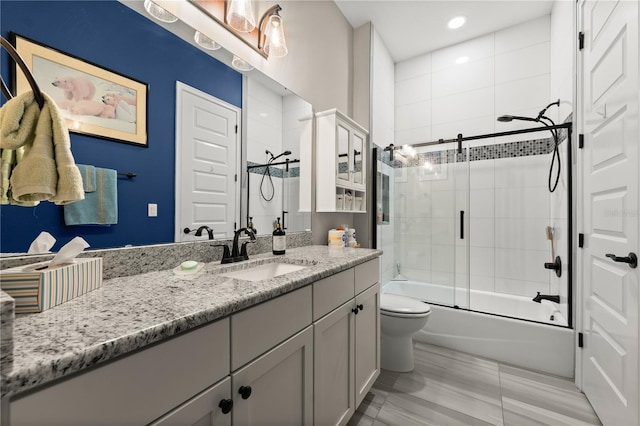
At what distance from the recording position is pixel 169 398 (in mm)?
610

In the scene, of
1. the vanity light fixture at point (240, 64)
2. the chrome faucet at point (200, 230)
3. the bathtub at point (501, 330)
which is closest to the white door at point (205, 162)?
the chrome faucet at point (200, 230)

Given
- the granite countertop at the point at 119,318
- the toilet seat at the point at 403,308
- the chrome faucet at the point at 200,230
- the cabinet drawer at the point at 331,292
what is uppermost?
the chrome faucet at the point at 200,230

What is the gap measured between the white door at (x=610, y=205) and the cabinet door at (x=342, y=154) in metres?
1.46

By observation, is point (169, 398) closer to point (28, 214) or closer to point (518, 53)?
point (28, 214)

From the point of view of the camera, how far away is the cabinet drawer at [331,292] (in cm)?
115

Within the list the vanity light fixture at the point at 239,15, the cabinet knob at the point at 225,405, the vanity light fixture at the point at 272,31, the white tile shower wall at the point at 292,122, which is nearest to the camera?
the cabinet knob at the point at 225,405

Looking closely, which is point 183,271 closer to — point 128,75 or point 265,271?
point 265,271

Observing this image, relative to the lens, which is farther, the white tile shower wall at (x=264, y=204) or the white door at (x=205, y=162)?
the white tile shower wall at (x=264, y=204)

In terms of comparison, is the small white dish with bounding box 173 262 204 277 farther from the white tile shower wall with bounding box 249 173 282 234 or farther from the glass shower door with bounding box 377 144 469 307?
the glass shower door with bounding box 377 144 469 307

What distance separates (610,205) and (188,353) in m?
1.96

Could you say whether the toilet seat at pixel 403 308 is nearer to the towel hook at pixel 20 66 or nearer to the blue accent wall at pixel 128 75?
the blue accent wall at pixel 128 75

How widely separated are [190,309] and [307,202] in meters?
1.39

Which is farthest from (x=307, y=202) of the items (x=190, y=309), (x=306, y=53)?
(x=190, y=309)

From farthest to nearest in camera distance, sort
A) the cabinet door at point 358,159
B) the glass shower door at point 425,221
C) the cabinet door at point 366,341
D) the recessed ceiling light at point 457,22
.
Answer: the glass shower door at point 425,221 < the recessed ceiling light at point 457,22 < the cabinet door at point 358,159 < the cabinet door at point 366,341
